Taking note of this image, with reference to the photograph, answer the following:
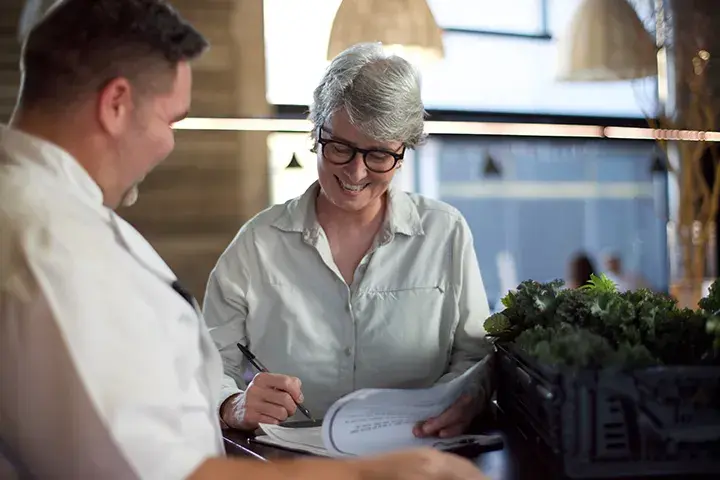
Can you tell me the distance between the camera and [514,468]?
1005 millimetres

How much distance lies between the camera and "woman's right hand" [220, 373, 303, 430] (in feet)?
4.12

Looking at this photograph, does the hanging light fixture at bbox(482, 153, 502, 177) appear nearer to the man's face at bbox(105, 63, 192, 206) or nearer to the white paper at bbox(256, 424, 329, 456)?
the white paper at bbox(256, 424, 329, 456)

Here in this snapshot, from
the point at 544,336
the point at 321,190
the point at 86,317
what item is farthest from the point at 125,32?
the point at 321,190

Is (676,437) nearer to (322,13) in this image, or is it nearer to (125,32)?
(125,32)

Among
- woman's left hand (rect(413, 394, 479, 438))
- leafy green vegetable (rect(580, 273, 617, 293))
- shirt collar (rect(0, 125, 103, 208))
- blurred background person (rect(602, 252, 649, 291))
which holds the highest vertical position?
shirt collar (rect(0, 125, 103, 208))

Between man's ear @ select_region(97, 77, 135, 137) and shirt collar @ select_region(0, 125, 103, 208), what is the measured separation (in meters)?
0.06

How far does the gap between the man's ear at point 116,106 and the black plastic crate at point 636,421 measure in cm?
63

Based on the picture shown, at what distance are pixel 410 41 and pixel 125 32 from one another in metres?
1.92

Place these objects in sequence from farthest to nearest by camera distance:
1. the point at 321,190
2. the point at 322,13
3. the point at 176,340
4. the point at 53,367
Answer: the point at 322,13, the point at 321,190, the point at 176,340, the point at 53,367

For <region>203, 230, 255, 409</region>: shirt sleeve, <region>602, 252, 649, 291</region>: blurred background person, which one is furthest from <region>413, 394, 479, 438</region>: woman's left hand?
<region>602, 252, 649, 291</region>: blurred background person

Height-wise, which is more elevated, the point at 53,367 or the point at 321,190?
the point at 321,190

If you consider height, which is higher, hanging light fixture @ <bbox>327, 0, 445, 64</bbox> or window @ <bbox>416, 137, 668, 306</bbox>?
hanging light fixture @ <bbox>327, 0, 445, 64</bbox>

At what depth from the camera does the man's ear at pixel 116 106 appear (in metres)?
0.80

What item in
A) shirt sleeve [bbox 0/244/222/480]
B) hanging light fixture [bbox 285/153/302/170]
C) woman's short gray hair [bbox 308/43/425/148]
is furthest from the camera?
hanging light fixture [bbox 285/153/302/170]
